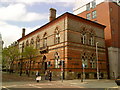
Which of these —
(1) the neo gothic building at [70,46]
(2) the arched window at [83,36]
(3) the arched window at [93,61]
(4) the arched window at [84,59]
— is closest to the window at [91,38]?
(1) the neo gothic building at [70,46]

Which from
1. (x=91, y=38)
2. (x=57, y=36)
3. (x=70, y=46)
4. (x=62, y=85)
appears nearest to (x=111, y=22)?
(x=91, y=38)

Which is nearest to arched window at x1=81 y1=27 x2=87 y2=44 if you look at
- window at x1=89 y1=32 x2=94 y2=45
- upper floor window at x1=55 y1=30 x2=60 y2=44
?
window at x1=89 y1=32 x2=94 y2=45

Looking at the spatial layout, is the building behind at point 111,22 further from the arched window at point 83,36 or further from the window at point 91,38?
the arched window at point 83,36

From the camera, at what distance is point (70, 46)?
83.4ft

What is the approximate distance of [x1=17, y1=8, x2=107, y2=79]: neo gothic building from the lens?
999 inches

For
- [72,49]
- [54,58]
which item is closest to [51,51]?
[54,58]

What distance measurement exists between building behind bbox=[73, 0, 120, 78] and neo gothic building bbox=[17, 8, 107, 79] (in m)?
4.10

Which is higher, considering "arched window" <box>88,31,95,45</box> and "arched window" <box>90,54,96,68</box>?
"arched window" <box>88,31,95,45</box>

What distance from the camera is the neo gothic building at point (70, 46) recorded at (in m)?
25.4

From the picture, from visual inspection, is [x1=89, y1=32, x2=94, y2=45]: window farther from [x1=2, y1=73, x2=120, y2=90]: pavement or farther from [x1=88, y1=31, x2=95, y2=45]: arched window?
[x1=2, y1=73, x2=120, y2=90]: pavement

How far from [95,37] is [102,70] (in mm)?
7916

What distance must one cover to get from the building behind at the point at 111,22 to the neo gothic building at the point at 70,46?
4.10 meters

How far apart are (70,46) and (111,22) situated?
1827 centimetres

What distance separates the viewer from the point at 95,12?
41.5 meters
